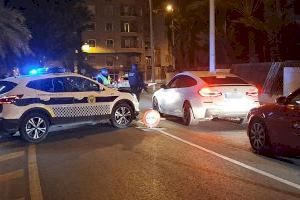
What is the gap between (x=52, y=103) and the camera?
43.5 feet

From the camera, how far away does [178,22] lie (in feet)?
139

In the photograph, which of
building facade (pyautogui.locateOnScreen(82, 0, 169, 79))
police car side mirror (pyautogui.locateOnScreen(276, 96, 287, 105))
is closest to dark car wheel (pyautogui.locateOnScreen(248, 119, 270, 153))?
police car side mirror (pyautogui.locateOnScreen(276, 96, 287, 105))

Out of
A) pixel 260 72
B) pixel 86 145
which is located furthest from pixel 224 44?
pixel 86 145

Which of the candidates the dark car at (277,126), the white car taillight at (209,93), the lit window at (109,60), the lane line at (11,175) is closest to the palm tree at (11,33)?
the white car taillight at (209,93)

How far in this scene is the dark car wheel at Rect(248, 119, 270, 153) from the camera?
10.1m

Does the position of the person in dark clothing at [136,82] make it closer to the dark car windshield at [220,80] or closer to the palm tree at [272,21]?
the dark car windshield at [220,80]

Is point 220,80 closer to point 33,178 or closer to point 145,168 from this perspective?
point 145,168

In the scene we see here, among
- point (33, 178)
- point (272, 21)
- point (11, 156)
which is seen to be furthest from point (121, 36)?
point (33, 178)

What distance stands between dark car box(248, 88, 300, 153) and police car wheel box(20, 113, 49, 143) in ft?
17.0

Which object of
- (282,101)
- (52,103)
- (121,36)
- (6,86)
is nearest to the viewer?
(282,101)

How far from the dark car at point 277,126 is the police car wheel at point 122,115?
4.96 meters

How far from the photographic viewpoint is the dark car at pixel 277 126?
29.7ft

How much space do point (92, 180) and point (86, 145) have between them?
377cm

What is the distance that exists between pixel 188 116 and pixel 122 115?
6.06ft
